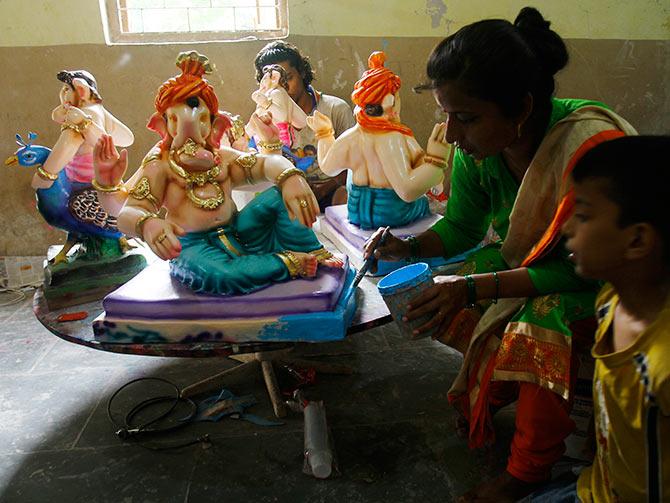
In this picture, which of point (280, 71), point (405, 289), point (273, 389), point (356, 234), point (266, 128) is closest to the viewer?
point (405, 289)

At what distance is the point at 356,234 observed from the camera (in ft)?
8.16

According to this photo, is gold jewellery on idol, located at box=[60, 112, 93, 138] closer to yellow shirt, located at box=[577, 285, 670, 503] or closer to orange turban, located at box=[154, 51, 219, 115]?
orange turban, located at box=[154, 51, 219, 115]

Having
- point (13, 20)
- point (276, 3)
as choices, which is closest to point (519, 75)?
point (276, 3)

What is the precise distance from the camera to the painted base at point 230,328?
166 centimetres

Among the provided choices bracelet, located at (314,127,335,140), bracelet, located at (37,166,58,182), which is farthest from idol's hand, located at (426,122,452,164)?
bracelet, located at (37,166,58,182)

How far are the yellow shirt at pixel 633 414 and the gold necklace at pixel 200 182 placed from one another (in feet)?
3.87

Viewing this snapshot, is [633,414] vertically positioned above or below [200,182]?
below

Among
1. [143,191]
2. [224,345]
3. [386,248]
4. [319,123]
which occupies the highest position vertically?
[319,123]

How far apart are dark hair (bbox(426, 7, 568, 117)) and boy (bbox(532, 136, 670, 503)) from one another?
40 cm

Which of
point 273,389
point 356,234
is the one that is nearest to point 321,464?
point 273,389

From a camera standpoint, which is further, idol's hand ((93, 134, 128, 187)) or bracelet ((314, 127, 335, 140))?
bracelet ((314, 127, 335, 140))

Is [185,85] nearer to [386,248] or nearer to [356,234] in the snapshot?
[386,248]

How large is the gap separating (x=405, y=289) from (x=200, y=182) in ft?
2.68

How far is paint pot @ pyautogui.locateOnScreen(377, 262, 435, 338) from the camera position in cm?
132
